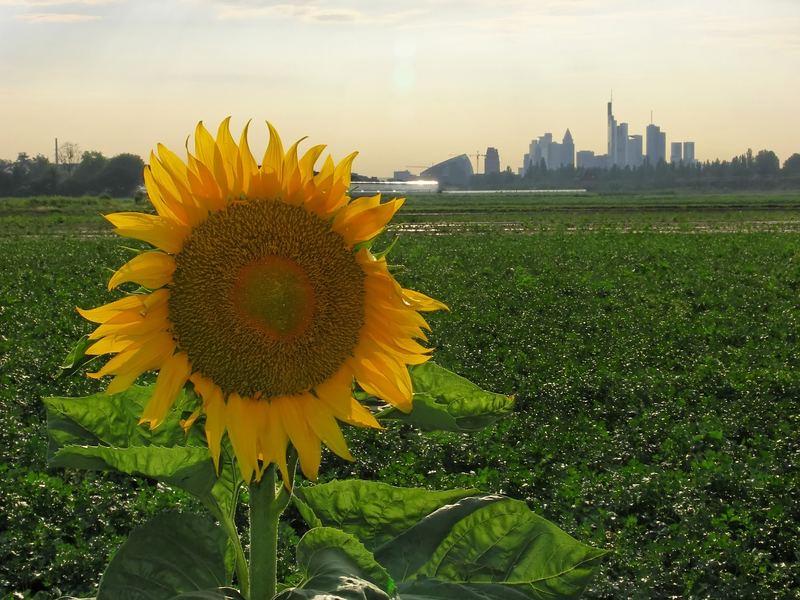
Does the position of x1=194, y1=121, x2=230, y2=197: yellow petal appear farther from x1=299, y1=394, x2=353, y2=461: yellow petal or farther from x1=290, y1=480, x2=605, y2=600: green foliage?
x1=290, y1=480, x2=605, y2=600: green foliage

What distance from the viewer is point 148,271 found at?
146 cm

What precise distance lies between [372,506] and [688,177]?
524ft

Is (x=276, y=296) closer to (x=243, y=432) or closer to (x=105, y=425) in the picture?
(x=243, y=432)

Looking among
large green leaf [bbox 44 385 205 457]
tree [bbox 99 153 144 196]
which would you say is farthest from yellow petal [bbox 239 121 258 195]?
tree [bbox 99 153 144 196]

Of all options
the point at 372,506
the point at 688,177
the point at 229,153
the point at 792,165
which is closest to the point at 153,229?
the point at 229,153

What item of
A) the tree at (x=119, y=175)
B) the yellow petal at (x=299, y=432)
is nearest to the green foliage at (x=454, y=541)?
the yellow petal at (x=299, y=432)

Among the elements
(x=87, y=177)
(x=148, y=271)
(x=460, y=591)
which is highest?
(x=87, y=177)

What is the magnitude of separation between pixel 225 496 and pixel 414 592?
0.41 m

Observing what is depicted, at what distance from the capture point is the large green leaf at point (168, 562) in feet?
5.13

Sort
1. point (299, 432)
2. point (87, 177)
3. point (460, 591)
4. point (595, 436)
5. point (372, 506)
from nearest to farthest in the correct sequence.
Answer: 1. point (299, 432)
2. point (460, 591)
3. point (372, 506)
4. point (595, 436)
5. point (87, 177)

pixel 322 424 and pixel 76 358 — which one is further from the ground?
pixel 76 358

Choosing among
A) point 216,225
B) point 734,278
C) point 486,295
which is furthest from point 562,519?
point 734,278

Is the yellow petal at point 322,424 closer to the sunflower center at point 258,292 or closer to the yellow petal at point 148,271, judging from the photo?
the sunflower center at point 258,292

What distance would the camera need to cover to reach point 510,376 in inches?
392
